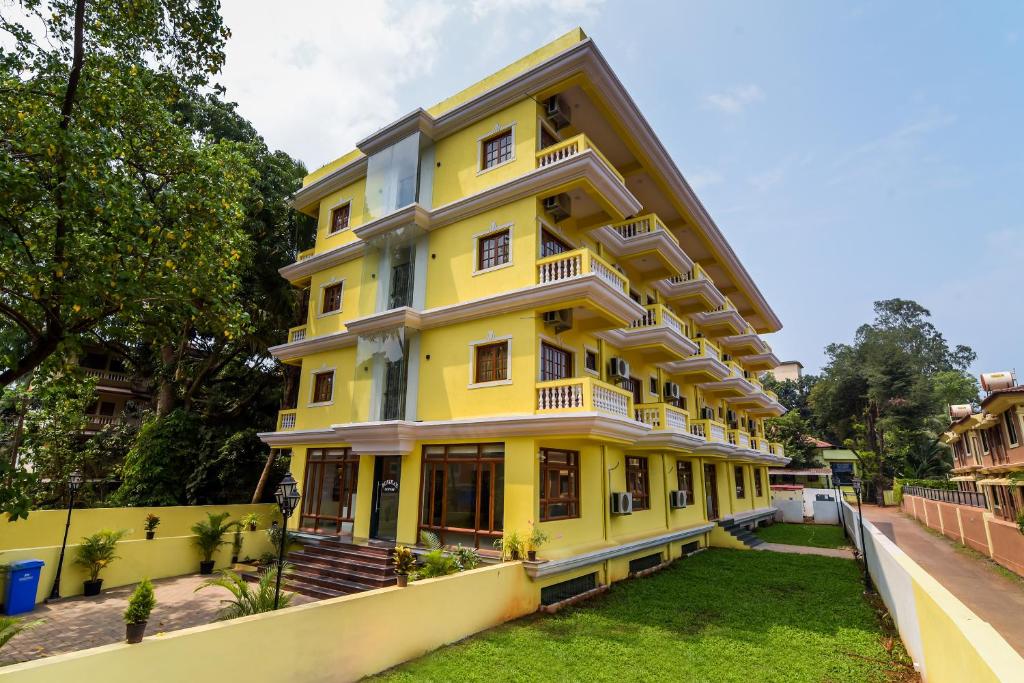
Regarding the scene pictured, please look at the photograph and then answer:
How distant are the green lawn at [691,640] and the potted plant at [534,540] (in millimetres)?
1110

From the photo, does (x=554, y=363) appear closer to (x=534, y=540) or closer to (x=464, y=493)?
(x=464, y=493)

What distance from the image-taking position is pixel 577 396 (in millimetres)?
10875

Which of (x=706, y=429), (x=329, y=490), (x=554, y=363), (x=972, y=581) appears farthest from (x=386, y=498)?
(x=972, y=581)

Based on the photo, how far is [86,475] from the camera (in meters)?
20.9

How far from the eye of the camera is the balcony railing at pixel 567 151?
1212cm

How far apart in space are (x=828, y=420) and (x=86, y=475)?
196ft

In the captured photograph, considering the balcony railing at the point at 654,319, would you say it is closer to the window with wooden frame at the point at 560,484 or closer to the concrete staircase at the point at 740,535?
the window with wooden frame at the point at 560,484

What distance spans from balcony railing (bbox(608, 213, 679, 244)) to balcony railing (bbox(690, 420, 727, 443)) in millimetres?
6314

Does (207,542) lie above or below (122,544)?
below

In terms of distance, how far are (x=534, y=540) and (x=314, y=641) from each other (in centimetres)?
486

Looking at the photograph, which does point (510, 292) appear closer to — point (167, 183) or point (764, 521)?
point (167, 183)

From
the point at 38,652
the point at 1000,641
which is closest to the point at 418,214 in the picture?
the point at 38,652

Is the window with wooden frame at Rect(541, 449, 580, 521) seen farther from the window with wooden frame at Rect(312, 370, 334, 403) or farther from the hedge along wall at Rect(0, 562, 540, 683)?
the window with wooden frame at Rect(312, 370, 334, 403)

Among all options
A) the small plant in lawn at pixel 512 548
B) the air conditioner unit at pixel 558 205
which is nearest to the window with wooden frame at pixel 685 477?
the small plant in lawn at pixel 512 548
